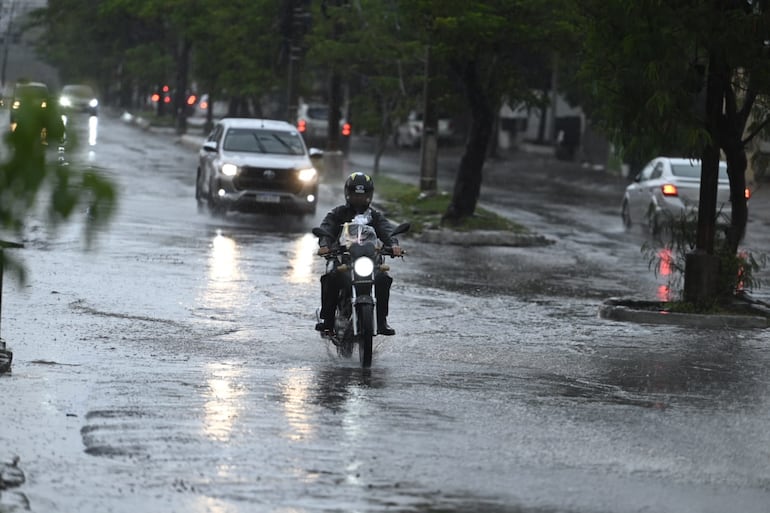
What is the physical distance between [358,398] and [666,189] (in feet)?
62.1

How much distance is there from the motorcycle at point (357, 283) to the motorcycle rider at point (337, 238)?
6cm

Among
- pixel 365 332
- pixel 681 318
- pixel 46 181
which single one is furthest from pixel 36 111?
pixel 681 318

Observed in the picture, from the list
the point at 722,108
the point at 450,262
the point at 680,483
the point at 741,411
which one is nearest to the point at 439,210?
the point at 450,262

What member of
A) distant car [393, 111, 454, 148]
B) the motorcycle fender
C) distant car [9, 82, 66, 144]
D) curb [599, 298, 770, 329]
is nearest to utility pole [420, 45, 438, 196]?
curb [599, 298, 770, 329]

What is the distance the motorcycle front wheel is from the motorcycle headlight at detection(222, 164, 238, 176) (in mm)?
16564

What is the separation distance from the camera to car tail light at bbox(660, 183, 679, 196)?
28.4 metres

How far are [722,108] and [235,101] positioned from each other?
172ft

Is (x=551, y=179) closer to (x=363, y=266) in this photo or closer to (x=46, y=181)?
(x=363, y=266)

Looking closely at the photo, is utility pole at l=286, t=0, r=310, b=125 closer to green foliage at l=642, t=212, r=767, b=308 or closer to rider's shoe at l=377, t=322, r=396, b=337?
green foliage at l=642, t=212, r=767, b=308

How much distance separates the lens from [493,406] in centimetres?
1036

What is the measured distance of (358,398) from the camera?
10.4 m

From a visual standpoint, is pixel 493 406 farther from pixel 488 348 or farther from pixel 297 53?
pixel 297 53

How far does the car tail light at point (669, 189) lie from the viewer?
28375 mm

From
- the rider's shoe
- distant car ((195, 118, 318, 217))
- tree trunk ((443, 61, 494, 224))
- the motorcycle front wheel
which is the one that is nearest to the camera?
the motorcycle front wheel
